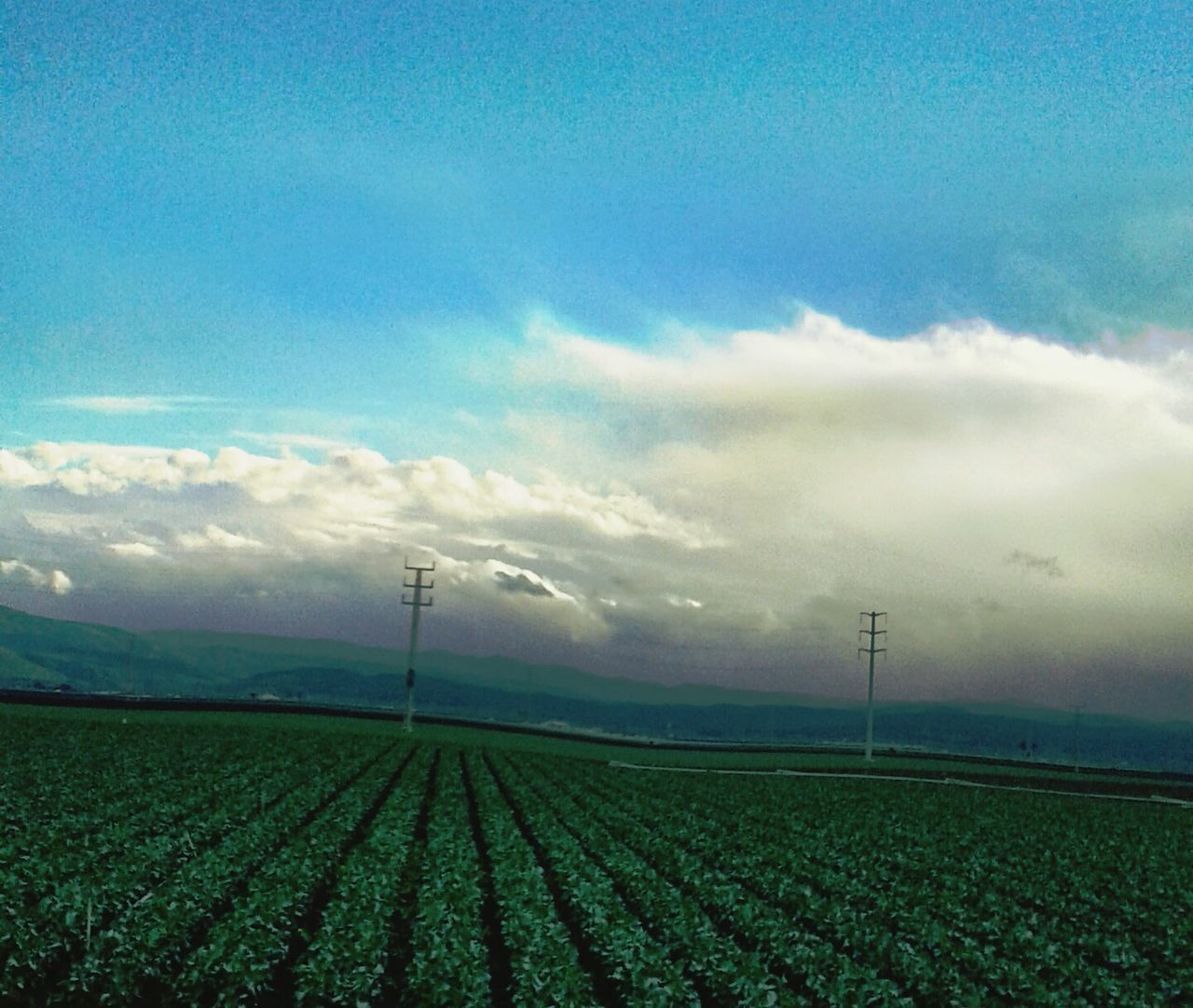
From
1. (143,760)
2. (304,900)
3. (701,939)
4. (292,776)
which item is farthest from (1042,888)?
(143,760)

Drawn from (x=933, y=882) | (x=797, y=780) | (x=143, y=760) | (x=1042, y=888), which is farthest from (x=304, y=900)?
(x=797, y=780)

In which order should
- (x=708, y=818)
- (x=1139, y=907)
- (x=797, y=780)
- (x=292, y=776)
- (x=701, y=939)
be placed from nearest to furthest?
(x=701, y=939) < (x=1139, y=907) < (x=708, y=818) < (x=292, y=776) < (x=797, y=780)

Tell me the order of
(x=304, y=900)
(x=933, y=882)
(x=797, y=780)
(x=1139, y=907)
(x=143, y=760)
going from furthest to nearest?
(x=797, y=780)
(x=143, y=760)
(x=933, y=882)
(x=1139, y=907)
(x=304, y=900)

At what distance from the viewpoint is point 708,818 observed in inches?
1791

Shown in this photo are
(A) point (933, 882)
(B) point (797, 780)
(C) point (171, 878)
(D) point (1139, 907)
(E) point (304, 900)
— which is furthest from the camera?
(B) point (797, 780)

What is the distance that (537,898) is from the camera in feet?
78.1

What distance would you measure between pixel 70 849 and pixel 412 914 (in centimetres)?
1067

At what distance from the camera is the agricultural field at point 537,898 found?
1802cm

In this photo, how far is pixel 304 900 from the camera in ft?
74.6

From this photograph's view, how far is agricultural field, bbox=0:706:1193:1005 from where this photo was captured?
18016mm

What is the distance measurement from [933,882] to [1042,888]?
3.29 meters

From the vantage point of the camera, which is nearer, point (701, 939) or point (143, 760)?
point (701, 939)

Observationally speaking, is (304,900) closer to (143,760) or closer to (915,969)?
(915,969)

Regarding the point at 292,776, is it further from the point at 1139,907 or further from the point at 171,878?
the point at 1139,907
